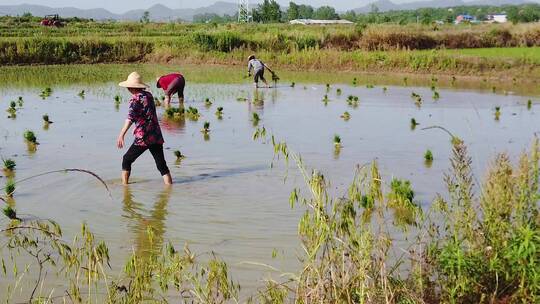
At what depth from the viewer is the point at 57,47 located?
31.8 metres

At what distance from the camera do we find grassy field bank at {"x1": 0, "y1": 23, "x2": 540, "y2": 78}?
97.1 ft

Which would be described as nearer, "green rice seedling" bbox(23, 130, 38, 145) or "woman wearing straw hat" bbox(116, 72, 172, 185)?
"woman wearing straw hat" bbox(116, 72, 172, 185)

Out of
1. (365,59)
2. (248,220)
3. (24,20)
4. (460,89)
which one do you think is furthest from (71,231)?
(24,20)

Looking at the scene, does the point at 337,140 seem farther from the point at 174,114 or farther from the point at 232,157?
the point at 174,114

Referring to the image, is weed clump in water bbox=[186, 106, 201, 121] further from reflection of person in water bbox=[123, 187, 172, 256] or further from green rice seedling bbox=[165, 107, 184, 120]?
reflection of person in water bbox=[123, 187, 172, 256]

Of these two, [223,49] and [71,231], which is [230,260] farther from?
[223,49]

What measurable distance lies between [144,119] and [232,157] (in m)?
3.02

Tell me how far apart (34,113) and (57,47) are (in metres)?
16.5

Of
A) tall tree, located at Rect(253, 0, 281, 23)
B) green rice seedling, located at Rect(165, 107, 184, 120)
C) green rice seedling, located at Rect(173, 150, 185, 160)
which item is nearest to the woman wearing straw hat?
green rice seedling, located at Rect(173, 150, 185, 160)

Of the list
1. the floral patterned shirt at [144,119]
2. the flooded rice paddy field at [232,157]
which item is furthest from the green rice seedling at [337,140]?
the floral patterned shirt at [144,119]

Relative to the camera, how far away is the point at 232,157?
11508 mm

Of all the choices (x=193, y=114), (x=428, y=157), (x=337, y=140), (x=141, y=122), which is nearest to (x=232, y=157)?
(x=337, y=140)

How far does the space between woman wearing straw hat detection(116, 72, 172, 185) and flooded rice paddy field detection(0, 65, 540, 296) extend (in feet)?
1.81

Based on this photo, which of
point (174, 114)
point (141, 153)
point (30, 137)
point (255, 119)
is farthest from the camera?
point (174, 114)
